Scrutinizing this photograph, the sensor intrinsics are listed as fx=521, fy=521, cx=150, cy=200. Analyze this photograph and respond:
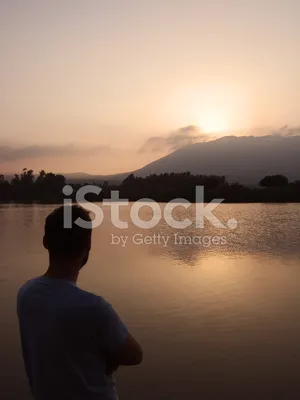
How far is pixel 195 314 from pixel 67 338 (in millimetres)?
4724

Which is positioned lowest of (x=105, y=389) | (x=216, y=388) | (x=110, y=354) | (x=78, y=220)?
(x=216, y=388)

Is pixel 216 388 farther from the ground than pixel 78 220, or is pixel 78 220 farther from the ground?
pixel 78 220

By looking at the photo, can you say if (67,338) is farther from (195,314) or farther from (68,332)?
(195,314)

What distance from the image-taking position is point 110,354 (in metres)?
1.54

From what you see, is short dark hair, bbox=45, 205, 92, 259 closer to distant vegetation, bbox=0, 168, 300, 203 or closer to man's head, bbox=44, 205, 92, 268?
man's head, bbox=44, 205, 92, 268

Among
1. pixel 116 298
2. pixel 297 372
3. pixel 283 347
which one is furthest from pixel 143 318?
pixel 297 372

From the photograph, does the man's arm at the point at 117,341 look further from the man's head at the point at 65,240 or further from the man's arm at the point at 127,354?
the man's head at the point at 65,240

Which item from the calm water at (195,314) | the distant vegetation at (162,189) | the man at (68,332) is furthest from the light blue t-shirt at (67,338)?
the distant vegetation at (162,189)

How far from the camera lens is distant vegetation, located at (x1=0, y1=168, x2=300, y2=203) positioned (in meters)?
43.8

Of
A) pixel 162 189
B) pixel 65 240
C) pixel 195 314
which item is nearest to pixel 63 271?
pixel 65 240

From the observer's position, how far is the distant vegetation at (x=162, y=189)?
43.8m

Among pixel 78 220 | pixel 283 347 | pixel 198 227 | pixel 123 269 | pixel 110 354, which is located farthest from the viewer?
pixel 198 227

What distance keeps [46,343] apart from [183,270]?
25.8ft

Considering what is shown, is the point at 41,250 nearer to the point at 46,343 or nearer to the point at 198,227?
the point at 198,227
